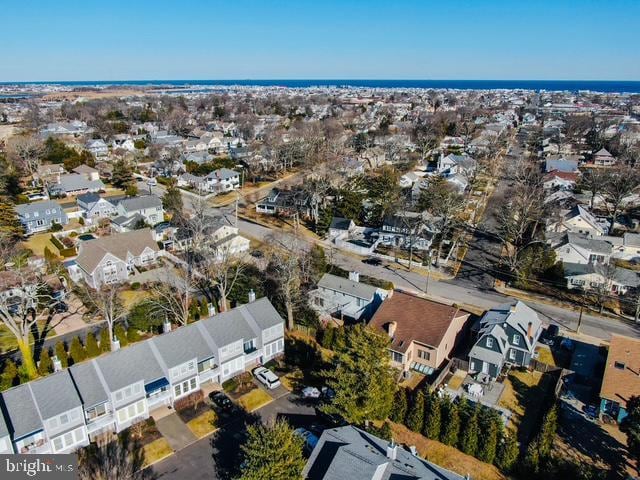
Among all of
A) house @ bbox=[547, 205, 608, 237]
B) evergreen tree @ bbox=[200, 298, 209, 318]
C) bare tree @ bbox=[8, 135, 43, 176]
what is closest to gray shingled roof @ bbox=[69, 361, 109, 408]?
evergreen tree @ bbox=[200, 298, 209, 318]

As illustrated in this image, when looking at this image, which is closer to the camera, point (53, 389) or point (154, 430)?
point (53, 389)

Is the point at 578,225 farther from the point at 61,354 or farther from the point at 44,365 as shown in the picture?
the point at 44,365

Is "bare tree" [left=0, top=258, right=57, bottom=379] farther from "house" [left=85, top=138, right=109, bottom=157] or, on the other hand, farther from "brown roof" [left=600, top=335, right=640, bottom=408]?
"house" [left=85, top=138, right=109, bottom=157]

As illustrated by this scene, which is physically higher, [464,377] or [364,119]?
[364,119]

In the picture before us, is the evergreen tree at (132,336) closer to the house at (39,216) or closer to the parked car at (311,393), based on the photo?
the parked car at (311,393)

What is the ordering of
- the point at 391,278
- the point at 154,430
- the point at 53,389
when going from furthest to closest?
1. the point at 391,278
2. the point at 154,430
3. the point at 53,389

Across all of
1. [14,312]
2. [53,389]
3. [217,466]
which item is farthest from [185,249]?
[217,466]

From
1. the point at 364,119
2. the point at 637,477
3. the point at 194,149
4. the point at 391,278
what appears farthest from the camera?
the point at 364,119

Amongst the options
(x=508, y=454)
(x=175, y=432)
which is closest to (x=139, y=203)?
(x=175, y=432)

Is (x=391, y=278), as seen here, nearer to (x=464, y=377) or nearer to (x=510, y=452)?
(x=464, y=377)
